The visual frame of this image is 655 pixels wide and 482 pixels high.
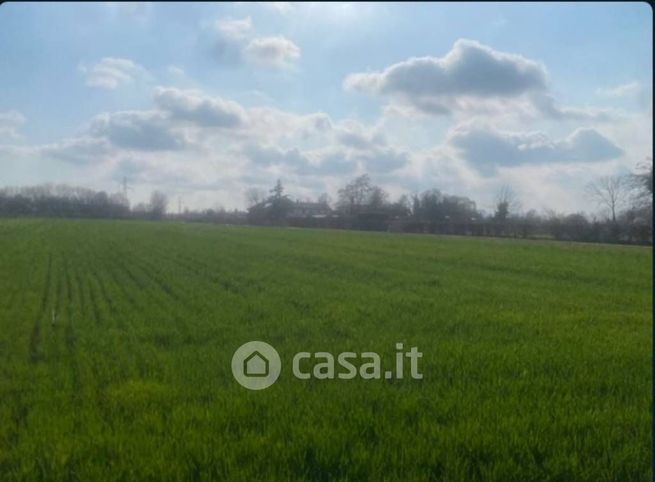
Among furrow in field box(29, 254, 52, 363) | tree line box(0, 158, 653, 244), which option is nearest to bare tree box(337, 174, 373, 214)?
tree line box(0, 158, 653, 244)

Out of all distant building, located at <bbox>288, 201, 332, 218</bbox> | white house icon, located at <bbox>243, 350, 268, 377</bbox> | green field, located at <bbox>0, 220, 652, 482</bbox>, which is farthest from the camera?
distant building, located at <bbox>288, 201, 332, 218</bbox>

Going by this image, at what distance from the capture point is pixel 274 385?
400cm

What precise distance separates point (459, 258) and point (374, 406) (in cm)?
876

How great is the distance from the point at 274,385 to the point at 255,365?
224 millimetres

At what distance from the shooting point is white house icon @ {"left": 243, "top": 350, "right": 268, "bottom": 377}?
13.5 feet

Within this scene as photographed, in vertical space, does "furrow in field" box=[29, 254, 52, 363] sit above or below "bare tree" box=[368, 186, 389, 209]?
below

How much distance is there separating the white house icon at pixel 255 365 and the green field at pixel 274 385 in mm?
133

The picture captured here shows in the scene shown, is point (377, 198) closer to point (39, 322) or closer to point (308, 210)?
point (308, 210)

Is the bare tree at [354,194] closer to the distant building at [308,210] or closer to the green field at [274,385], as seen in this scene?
the distant building at [308,210]

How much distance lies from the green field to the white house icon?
133 millimetres

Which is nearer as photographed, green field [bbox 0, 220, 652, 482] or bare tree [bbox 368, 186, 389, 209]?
green field [bbox 0, 220, 652, 482]

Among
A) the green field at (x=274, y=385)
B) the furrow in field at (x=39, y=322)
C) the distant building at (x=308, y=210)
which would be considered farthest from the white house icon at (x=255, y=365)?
the furrow in field at (x=39, y=322)

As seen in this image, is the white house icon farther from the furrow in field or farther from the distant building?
the furrow in field

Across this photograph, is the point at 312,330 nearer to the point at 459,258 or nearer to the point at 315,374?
the point at 315,374
